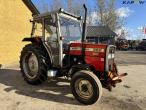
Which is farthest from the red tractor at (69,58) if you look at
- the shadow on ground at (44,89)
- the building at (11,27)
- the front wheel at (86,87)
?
the building at (11,27)

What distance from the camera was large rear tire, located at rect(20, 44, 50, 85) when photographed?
845 centimetres

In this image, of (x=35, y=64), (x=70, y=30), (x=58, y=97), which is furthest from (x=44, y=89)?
(x=70, y=30)

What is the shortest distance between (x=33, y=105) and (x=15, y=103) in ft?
1.73

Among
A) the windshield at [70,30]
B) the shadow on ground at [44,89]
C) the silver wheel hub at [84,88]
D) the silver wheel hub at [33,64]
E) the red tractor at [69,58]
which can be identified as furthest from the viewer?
the silver wheel hub at [33,64]

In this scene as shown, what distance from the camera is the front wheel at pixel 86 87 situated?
22.1 feet

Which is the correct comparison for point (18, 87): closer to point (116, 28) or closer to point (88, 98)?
point (88, 98)

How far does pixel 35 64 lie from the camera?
30.1 feet

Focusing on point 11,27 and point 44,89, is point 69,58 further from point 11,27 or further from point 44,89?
point 11,27

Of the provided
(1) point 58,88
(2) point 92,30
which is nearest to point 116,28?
(2) point 92,30

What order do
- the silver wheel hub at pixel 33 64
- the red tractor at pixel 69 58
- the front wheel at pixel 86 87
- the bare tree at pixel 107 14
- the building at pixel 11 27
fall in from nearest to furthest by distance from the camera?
the front wheel at pixel 86 87
the red tractor at pixel 69 58
the silver wheel hub at pixel 33 64
the building at pixel 11 27
the bare tree at pixel 107 14

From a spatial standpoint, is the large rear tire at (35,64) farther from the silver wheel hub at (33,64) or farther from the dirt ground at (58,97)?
the dirt ground at (58,97)

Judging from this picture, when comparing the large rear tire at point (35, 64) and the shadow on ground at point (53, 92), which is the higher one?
the large rear tire at point (35, 64)

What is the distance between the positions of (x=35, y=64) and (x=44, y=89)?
3.75 ft

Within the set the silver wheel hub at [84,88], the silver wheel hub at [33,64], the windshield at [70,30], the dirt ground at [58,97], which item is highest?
the windshield at [70,30]
